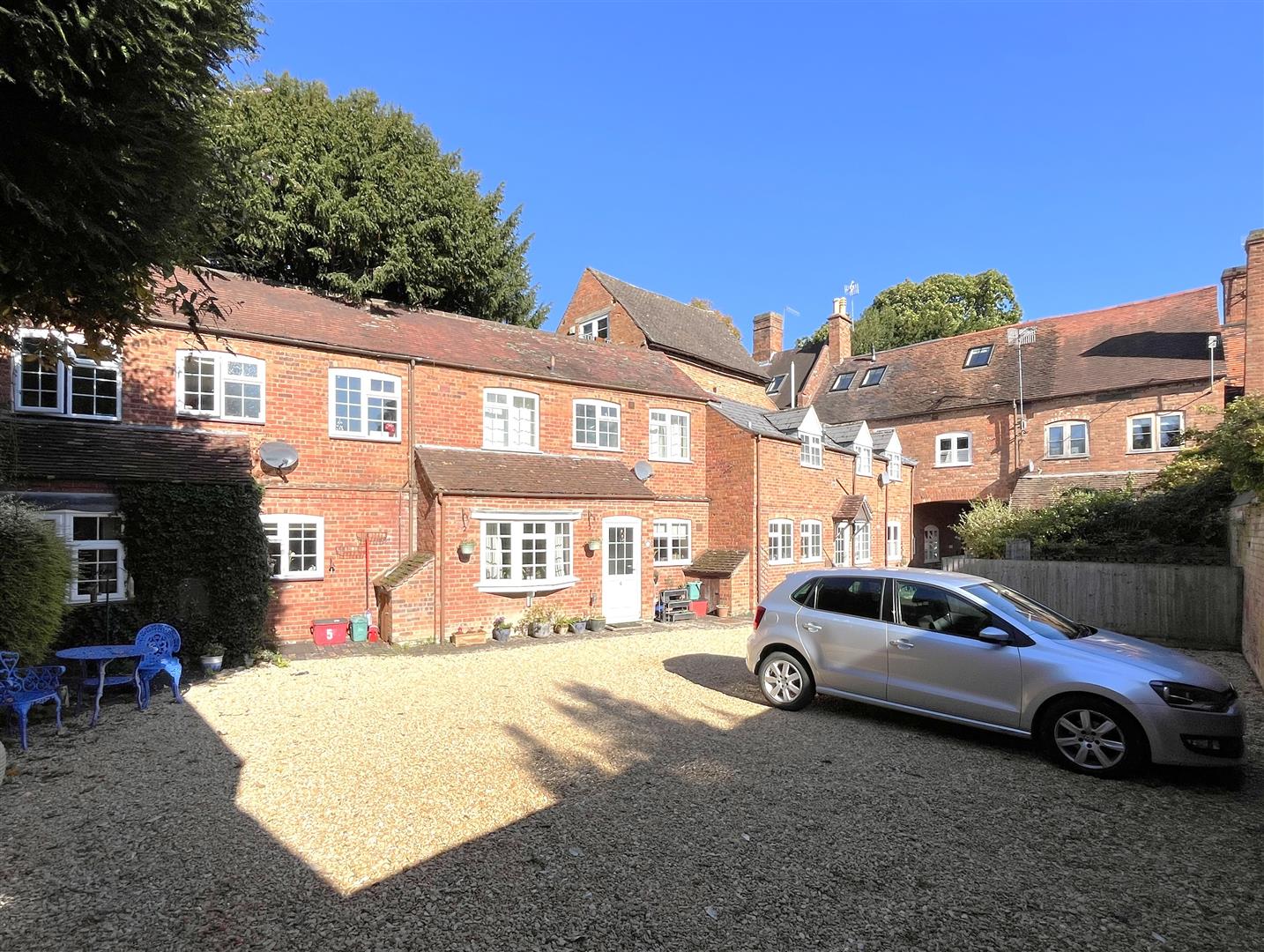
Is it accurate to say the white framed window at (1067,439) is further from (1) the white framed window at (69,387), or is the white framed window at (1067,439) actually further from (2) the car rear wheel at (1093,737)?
(1) the white framed window at (69,387)

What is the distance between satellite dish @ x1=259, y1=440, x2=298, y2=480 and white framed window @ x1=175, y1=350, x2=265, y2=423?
72 cm

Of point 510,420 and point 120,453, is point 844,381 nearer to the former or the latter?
point 510,420

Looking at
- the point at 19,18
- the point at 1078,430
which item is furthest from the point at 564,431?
the point at 1078,430

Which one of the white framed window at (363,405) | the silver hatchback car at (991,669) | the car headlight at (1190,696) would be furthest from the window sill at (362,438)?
the car headlight at (1190,696)

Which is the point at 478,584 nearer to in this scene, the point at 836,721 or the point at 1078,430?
the point at 836,721

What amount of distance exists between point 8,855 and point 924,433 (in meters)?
29.2

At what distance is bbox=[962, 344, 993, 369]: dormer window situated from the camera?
28.6m

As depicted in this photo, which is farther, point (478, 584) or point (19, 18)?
point (478, 584)

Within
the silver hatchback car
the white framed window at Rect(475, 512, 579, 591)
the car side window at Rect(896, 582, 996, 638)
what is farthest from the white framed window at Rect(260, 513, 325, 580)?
the car side window at Rect(896, 582, 996, 638)

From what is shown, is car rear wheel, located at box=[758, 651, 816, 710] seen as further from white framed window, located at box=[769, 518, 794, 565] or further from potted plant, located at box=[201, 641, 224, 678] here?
white framed window, located at box=[769, 518, 794, 565]

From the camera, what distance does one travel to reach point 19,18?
14.1ft

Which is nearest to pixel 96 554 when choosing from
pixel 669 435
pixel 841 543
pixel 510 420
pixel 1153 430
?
pixel 510 420

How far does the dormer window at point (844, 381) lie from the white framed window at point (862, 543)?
35.7 feet

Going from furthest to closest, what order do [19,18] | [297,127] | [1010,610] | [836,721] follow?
[297,127] → [836,721] → [1010,610] → [19,18]
